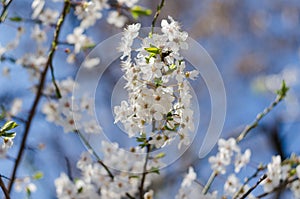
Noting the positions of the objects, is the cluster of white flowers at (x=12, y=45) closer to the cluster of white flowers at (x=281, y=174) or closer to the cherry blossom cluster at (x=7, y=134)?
the cherry blossom cluster at (x=7, y=134)

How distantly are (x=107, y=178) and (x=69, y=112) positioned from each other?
0.26m

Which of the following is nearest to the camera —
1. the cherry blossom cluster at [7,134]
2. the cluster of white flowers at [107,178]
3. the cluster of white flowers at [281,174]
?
the cherry blossom cluster at [7,134]

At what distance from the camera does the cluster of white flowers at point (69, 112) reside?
1676 millimetres

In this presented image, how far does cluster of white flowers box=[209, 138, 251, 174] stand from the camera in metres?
1.74

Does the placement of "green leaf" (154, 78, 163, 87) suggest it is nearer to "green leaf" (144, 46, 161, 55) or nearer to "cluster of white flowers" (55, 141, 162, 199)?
"green leaf" (144, 46, 161, 55)

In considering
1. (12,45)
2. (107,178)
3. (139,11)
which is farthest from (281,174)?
(12,45)

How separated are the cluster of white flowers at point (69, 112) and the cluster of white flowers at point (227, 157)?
41 centimetres

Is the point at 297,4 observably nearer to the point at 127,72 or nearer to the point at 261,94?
the point at 261,94

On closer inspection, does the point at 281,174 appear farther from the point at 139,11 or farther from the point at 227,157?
the point at 139,11

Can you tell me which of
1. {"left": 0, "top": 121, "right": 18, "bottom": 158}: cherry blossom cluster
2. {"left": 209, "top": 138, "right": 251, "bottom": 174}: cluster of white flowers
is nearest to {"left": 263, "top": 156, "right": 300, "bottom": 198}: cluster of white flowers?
{"left": 209, "top": 138, "right": 251, "bottom": 174}: cluster of white flowers

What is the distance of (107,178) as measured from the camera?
172cm

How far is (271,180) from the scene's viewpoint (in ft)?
4.98

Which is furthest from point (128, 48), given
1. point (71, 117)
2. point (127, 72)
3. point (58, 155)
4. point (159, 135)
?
point (58, 155)

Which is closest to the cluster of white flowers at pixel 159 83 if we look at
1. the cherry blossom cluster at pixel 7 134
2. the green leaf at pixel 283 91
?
the cherry blossom cluster at pixel 7 134
